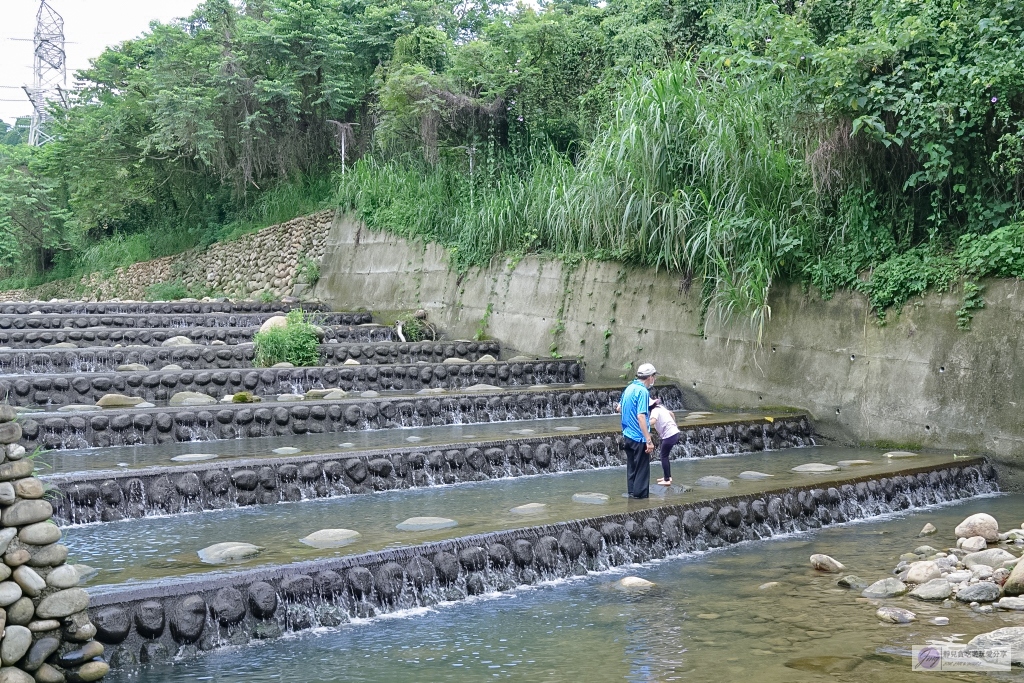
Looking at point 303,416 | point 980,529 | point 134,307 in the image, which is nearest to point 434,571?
point 980,529

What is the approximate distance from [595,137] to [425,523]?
8265mm

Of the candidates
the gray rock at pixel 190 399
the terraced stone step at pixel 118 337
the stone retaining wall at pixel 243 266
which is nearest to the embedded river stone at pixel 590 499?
the gray rock at pixel 190 399

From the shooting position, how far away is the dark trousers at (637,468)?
20.2 feet

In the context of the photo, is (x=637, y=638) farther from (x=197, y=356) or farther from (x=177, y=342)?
(x=177, y=342)

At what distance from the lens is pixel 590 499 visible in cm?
635

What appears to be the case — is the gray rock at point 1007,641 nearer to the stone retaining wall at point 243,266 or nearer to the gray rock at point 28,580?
the gray rock at point 28,580

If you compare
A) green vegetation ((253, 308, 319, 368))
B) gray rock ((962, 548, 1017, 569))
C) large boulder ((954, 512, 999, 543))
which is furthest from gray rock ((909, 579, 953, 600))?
green vegetation ((253, 308, 319, 368))

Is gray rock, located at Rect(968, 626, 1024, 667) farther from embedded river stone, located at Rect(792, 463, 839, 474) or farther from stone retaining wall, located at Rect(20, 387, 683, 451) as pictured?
stone retaining wall, located at Rect(20, 387, 683, 451)

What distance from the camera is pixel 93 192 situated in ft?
74.4

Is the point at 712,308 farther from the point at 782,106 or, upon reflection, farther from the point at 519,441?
the point at 519,441

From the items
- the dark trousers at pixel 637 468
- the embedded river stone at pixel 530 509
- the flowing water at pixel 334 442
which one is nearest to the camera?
the embedded river stone at pixel 530 509

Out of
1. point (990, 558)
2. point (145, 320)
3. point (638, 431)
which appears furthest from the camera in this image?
point (145, 320)

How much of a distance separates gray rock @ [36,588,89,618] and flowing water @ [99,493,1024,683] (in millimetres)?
426

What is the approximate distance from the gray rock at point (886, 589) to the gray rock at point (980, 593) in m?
0.28
